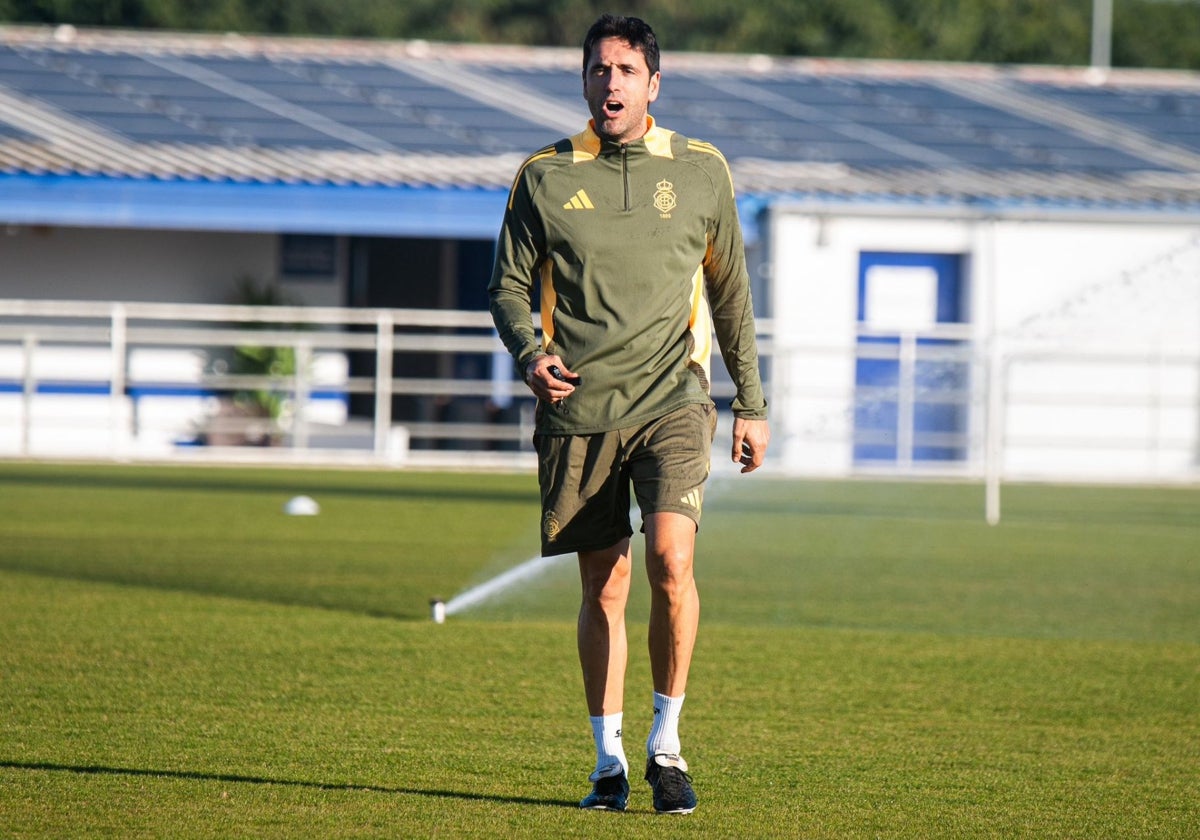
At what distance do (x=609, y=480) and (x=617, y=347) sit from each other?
37 cm

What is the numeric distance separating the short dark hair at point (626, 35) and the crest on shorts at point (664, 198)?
0.31 metres

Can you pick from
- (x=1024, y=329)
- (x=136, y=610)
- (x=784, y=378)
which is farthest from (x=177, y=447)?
(x=136, y=610)

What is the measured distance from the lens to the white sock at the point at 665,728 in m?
4.95

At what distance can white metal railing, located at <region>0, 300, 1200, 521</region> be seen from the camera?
74.7ft

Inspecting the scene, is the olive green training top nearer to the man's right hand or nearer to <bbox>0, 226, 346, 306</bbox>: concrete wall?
the man's right hand

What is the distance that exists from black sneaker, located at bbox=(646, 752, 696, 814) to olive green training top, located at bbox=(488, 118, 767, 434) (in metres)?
0.92

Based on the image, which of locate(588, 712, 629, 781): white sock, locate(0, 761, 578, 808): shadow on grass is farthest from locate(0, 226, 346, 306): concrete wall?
locate(588, 712, 629, 781): white sock

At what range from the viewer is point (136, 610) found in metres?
8.79

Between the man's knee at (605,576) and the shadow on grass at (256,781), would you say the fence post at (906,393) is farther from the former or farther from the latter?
the shadow on grass at (256,781)

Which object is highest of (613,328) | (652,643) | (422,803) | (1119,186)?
(1119,186)

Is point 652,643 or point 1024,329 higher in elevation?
point 1024,329

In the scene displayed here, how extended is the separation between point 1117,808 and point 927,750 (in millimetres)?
884

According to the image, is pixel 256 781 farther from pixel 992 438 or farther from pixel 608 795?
pixel 992 438

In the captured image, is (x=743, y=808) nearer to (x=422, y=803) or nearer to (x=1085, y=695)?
(x=422, y=803)
